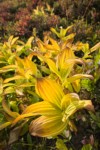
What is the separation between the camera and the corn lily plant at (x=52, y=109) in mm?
1524

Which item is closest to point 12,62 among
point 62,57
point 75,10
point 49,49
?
point 49,49

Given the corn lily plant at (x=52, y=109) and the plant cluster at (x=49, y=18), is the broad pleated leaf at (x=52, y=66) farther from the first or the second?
the plant cluster at (x=49, y=18)

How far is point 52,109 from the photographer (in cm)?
167

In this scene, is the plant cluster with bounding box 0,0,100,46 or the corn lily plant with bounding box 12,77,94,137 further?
the plant cluster with bounding box 0,0,100,46

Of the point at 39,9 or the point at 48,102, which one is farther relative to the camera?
the point at 39,9

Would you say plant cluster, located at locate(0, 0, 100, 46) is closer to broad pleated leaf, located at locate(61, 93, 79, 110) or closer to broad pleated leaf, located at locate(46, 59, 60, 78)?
broad pleated leaf, located at locate(46, 59, 60, 78)

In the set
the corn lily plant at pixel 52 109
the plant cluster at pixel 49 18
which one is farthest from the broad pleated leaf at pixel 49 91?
the plant cluster at pixel 49 18

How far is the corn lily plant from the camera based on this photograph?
5.00 ft

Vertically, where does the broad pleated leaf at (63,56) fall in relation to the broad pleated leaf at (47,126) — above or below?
above

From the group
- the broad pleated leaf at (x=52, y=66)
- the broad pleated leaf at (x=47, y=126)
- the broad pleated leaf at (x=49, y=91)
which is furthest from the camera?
the broad pleated leaf at (x=52, y=66)

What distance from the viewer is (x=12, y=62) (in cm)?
254

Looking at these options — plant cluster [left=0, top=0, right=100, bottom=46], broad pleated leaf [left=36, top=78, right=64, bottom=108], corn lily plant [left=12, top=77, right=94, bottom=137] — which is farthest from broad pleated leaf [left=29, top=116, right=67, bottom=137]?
plant cluster [left=0, top=0, right=100, bottom=46]

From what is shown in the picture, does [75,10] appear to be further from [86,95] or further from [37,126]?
[37,126]

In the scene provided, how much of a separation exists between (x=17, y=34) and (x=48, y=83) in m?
2.44
